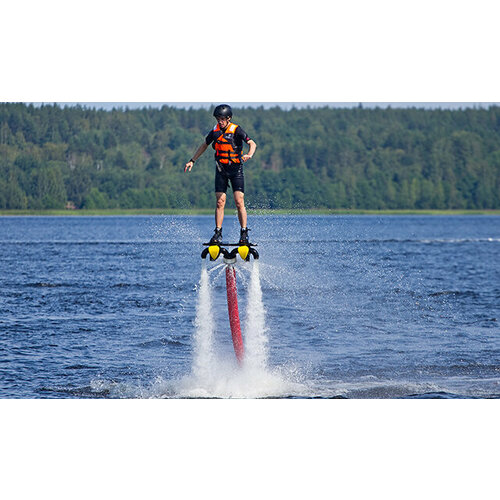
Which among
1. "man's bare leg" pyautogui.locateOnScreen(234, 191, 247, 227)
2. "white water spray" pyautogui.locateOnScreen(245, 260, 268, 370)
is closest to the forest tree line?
"white water spray" pyautogui.locateOnScreen(245, 260, 268, 370)

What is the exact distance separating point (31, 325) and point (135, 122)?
70.2m

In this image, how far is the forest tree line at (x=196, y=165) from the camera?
90688 mm

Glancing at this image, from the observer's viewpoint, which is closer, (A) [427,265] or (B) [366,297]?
(B) [366,297]

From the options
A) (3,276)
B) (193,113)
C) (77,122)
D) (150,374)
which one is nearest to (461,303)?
(150,374)

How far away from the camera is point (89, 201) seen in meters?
119

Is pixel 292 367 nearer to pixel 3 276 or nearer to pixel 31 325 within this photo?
pixel 31 325

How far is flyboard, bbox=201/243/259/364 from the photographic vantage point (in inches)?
729

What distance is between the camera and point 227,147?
1794 cm

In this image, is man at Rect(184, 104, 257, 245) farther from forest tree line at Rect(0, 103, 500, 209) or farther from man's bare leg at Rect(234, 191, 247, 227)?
forest tree line at Rect(0, 103, 500, 209)

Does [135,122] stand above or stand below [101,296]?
above

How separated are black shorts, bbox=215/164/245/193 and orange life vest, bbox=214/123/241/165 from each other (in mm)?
156

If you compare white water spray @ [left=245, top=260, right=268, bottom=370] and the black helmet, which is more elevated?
the black helmet

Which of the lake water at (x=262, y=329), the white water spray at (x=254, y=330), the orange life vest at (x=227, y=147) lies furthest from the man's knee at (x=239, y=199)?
the white water spray at (x=254, y=330)

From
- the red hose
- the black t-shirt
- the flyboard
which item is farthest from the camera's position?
the red hose
